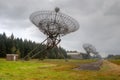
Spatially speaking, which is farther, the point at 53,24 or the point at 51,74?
the point at 53,24

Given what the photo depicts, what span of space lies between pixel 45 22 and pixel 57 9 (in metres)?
6.27

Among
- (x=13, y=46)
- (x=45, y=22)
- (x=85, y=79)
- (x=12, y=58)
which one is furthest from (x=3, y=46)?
(x=85, y=79)

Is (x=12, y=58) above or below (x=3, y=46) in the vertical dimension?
below

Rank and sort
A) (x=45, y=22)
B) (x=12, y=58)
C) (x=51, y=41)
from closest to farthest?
(x=45, y=22) < (x=51, y=41) < (x=12, y=58)

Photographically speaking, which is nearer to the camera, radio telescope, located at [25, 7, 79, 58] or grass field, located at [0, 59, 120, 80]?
grass field, located at [0, 59, 120, 80]

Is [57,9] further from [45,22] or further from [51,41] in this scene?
[51,41]

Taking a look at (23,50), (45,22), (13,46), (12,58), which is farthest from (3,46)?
(45,22)

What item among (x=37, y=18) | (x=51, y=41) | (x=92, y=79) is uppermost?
(x=37, y=18)

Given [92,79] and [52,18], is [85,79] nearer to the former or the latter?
[92,79]

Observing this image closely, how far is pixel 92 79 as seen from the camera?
76.3ft

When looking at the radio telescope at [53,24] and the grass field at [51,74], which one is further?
the radio telescope at [53,24]

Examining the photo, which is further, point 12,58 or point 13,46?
point 13,46

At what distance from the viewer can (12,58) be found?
87.8 m

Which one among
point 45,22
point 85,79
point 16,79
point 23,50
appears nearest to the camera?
point 16,79
